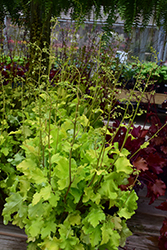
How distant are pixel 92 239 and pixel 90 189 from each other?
0.55 ft

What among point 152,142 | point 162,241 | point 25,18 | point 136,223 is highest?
point 25,18

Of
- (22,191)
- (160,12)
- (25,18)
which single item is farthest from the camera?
(25,18)

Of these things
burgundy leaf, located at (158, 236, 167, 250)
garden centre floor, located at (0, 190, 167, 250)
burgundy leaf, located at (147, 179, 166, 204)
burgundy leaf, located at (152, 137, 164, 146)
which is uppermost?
burgundy leaf, located at (152, 137, 164, 146)

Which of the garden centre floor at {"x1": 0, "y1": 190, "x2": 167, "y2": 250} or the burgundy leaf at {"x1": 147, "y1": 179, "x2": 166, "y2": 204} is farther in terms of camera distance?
the burgundy leaf at {"x1": 147, "y1": 179, "x2": 166, "y2": 204}

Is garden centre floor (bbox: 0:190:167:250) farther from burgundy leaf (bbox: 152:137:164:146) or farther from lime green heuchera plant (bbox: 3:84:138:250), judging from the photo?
burgundy leaf (bbox: 152:137:164:146)

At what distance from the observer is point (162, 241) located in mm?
990

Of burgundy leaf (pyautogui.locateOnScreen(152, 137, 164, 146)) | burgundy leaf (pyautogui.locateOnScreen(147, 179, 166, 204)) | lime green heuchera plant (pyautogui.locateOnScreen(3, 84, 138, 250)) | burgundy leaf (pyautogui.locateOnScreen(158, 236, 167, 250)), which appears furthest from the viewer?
burgundy leaf (pyautogui.locateOnScreen(152, 137, 164, 146))

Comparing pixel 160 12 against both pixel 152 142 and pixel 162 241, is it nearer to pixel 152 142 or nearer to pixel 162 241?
pixel 152 142

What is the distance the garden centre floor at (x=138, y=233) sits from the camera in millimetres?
1021

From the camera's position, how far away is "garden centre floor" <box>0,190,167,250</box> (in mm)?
1021

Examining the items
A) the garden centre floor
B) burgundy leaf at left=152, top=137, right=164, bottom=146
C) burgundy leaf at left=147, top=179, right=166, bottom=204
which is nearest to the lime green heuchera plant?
the garden centre floor

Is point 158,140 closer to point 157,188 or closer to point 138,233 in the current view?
point 157,188

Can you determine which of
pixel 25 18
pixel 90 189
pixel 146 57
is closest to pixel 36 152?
pixel 90 189

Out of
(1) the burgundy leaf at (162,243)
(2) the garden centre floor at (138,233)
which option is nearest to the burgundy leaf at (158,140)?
(2) the garden centre floor at (138,233)
